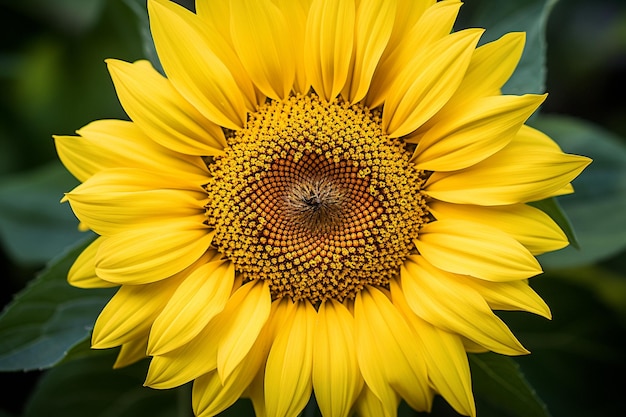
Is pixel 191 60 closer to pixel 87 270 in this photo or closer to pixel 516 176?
pixel 87 270

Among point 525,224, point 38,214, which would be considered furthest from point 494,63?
point 38,214

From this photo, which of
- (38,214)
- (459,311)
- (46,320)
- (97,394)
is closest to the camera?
(459,311)

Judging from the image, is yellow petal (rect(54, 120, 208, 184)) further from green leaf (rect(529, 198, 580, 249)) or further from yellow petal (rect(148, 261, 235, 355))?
green leaf (rect(529, 198, 580, 249))

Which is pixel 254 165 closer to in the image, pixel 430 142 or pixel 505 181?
pixel 430 142

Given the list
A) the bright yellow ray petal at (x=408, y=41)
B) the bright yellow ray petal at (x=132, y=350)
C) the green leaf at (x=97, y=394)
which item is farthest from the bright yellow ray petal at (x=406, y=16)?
the green leaf at (x=97, y=394)

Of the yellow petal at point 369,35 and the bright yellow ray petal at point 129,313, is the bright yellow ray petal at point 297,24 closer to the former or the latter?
the yellow petal at point 369,35

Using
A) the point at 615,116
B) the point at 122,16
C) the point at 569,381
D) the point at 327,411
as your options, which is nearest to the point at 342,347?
the point at 327,411
